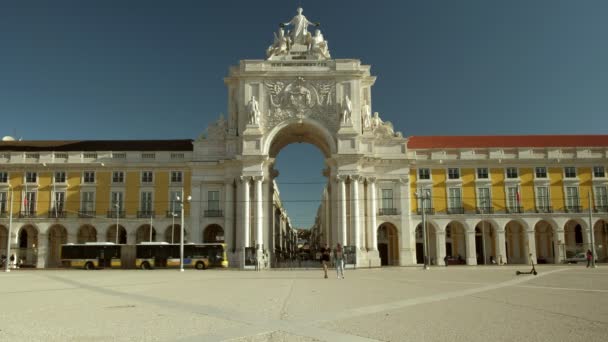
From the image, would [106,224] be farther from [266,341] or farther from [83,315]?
[266,341]

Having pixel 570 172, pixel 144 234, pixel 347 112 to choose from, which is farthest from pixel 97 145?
pixel 570 172

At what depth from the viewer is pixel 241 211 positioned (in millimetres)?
57781

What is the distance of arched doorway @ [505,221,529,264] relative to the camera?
61.7 m

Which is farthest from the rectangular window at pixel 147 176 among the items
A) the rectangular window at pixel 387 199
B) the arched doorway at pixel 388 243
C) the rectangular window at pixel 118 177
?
the arched doorway at pixel 388 243

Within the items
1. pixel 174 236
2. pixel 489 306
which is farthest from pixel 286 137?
pixel 489 306

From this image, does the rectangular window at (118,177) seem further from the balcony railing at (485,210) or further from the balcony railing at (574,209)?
the balcony railing at (574,209)

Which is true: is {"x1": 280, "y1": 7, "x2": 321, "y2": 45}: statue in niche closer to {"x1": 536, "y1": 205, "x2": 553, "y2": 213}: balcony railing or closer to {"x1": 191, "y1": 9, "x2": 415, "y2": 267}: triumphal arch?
{"x1": 191, "y1": 9, "x2": 415, "y2": 267}: triumphal arch

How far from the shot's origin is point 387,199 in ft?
198

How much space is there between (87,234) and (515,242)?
53.2 meters

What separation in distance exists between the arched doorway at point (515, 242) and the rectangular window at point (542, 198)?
324 centimetres

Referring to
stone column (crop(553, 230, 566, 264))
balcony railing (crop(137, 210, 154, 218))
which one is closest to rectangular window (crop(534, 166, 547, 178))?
stone column (crop(553, 230, 566, 264))

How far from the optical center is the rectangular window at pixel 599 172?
2406 inches

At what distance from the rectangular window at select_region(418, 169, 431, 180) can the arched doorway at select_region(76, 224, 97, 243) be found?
133 feet

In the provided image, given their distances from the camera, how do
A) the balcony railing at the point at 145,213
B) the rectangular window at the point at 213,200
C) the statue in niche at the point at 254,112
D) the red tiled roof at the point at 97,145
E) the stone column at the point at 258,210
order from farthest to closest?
1. the red tiled roof at the point at 97,145
2. the balcony railing at the point at 145,213
3. the rectangular window at the point at 213,200
4. the statue in niche at the point at 254,112
5. the stone column at the point at 258,210
